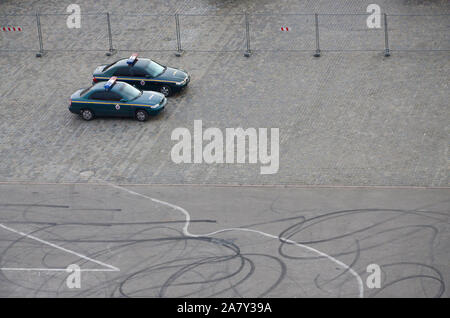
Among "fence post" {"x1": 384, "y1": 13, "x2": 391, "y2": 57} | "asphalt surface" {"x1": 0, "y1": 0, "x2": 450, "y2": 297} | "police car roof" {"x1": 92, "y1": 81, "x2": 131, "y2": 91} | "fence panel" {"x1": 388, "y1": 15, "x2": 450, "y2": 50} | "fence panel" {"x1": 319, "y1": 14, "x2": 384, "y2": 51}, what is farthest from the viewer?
"fence panel" {"x1": 319, "y1": 14, "x2": 384, "y2": 51}

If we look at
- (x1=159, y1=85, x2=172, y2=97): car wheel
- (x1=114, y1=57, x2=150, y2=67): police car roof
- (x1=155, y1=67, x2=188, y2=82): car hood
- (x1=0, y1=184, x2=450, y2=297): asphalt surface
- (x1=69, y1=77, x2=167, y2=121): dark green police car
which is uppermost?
(x1=114, y1=57, x2=150, y2=67): police car roof

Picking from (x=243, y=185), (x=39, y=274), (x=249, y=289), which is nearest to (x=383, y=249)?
(x=249, y=289)

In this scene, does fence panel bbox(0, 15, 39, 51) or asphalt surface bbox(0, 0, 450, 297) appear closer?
asphalt surface bbox(0, 0, 450, 297)

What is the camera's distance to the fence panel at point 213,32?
1346 inches

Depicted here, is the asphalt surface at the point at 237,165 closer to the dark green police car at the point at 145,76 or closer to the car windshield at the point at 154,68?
the dark green police car at the point at 145,76

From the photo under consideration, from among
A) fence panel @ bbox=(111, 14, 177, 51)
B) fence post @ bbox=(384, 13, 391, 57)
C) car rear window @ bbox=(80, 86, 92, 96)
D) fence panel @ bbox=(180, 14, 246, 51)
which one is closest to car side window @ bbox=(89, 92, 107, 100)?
car rear window @ bbox=(80, 86, 92, 96)

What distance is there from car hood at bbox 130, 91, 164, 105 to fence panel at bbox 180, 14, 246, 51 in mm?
5536

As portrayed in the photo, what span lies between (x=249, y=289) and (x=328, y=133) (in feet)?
31.1

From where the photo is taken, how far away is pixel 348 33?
3444cm

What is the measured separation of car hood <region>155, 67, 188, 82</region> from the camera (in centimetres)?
3033

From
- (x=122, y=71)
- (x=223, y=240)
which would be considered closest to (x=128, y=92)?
(x=122, y=71)

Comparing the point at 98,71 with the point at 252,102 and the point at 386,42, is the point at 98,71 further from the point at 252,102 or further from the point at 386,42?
the point at 386,42

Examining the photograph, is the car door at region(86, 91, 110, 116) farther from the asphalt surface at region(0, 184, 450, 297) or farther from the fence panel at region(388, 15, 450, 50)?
the fence panel at region(388, 15, 450, 50)

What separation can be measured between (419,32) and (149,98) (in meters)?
13.0
